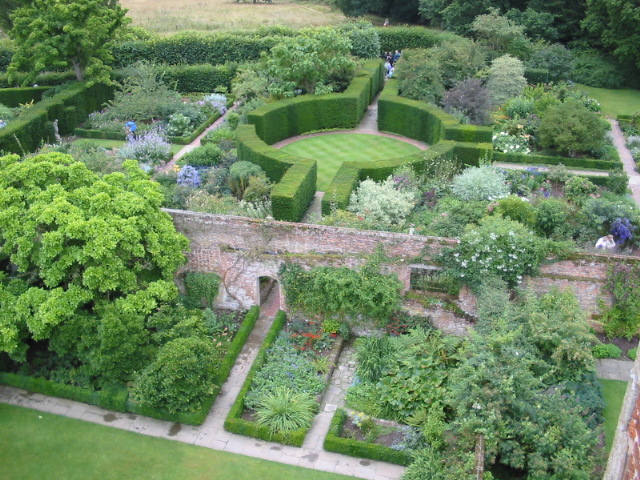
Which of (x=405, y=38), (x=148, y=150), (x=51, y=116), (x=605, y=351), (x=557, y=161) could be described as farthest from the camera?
(x=405, y=38)

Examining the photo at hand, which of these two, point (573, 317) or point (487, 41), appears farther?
point (487, 41)

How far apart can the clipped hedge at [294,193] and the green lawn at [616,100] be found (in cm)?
1916

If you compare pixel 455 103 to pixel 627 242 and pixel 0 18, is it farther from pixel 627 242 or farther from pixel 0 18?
pixel 0 18

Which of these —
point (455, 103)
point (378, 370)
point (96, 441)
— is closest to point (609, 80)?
point (455, 103)

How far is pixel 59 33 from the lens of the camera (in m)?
30.7

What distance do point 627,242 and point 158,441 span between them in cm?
1501

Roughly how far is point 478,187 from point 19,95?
25.3 m

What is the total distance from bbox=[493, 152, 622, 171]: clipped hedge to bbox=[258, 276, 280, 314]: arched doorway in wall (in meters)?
11.8

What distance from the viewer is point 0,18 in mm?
39125

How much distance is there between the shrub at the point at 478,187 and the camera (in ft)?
69.2

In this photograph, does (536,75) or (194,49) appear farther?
(194,49)

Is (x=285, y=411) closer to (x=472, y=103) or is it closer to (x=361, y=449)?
(x=361, y=449)

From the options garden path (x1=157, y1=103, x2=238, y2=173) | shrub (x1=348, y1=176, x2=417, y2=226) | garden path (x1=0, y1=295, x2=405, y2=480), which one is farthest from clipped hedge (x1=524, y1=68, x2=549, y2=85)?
garden path (x1=0, y1=295, x2=405, y2=480)

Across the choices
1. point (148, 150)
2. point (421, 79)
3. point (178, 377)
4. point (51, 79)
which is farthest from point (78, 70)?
point (178, 377)
